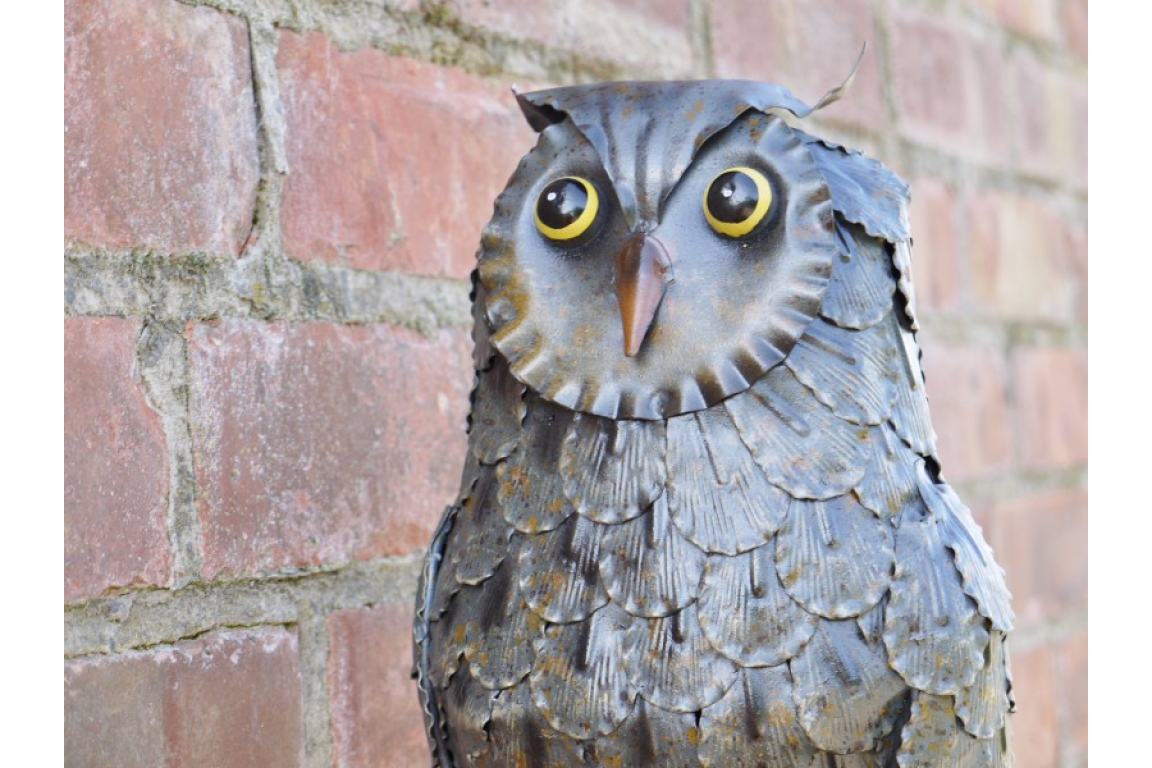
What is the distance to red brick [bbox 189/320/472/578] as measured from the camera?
64 centimetres

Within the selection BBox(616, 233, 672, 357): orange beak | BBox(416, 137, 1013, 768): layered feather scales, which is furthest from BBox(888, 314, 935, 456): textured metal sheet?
BBox(616, 233, 672, 357): orange beak

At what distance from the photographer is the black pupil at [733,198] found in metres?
0.48

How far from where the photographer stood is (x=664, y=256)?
1.56ft

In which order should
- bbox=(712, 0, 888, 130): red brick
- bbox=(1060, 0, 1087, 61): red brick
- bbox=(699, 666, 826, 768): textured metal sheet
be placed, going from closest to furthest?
bbox=(699, 666, 826, 768): textured metal sheet
bbox=(712, 0, 888, 130): red brick
bbox=(1060, 0, 1087, 61): red brick

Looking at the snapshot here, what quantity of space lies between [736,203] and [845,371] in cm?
Answer: 7

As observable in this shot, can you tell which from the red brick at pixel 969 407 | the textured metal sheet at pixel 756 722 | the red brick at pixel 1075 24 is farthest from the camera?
the red brick at pixel 1075 24

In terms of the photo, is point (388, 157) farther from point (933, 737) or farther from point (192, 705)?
point (933, 737)

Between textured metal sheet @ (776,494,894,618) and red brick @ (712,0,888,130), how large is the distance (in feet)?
1.96

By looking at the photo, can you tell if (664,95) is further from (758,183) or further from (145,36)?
(145,36)

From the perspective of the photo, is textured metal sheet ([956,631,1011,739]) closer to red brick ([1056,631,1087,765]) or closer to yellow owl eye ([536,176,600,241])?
yellow owl eye ([536,176,600,241])

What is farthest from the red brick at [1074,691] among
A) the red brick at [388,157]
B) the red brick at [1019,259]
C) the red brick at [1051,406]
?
the red brick at [388,157]

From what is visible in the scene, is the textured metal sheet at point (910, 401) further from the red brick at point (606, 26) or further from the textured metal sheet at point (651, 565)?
the red brick at point (606, 26)

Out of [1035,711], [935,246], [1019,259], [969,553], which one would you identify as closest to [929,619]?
[969,553]

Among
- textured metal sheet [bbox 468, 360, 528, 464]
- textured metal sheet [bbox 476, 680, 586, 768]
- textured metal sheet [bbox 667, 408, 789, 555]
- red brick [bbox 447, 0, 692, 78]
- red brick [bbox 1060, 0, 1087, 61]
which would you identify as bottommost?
textured metal sheet [bbox 476, 680, 586, 768]
